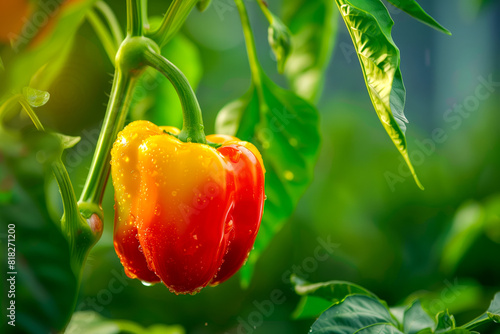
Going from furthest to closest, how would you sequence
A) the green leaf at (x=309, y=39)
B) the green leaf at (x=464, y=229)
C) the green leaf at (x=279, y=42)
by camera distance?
the green leaf at (x=464, y=229)
the green leaf at (x=309, y=39)
the green leaf at (x=279, y=42)

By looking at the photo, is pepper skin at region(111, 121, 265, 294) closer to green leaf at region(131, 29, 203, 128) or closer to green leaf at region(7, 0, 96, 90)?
green leaf at region(7, 0, 96, 90)

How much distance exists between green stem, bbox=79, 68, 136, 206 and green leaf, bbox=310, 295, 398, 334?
0.68ft

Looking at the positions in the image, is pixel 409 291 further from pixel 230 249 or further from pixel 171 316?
pixel 230 249

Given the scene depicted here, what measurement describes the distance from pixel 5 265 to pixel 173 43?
→ 46cm

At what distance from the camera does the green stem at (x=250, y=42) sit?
0.58 m

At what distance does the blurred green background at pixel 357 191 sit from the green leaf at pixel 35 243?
46 cm

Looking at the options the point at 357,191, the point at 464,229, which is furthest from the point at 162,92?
the point at 357,191

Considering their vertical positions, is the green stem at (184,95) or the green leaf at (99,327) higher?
the green stem at (184,95)

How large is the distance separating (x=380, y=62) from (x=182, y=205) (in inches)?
7.2

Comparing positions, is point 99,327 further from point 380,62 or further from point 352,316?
point 380,62

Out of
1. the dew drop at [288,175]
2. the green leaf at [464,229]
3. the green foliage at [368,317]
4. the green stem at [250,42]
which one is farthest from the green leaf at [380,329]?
the green leaf at [464,229]

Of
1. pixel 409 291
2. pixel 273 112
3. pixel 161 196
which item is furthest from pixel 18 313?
pixel 409 291

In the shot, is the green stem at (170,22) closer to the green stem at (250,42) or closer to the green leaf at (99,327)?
the green stem at (250,42)

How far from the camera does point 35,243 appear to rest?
Result: 0.32 m
